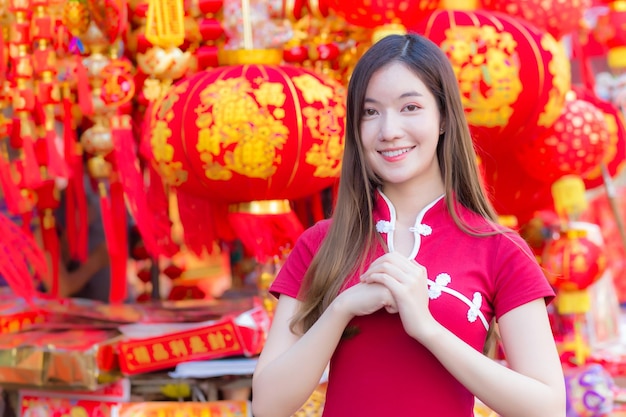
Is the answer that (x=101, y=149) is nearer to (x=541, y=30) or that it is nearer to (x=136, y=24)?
(x=136, y=24)

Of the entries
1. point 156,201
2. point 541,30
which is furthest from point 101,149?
point 541,30

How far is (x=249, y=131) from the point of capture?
188cm

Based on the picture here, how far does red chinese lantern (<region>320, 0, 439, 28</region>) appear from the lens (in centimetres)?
191

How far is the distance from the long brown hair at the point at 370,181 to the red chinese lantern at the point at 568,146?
120 centimetres

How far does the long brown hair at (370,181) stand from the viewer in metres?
1.03

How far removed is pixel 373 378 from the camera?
0.98 metres

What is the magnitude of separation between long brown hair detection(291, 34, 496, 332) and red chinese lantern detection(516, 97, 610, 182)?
120cm

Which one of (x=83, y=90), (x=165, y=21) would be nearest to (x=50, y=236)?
(x=83, y=90)

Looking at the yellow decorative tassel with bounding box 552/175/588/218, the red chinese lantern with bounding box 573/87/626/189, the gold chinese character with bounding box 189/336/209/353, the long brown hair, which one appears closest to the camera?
the long brown hair

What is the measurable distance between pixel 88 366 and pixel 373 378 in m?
1.14

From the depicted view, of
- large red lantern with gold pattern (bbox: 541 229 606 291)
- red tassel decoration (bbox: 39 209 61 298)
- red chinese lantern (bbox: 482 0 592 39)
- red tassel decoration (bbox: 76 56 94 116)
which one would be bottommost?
large red lantern with gold pattern (bbox: 541 229 606 291)

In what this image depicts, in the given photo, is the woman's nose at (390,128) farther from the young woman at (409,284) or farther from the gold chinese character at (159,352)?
the gold chinese character at (159,352)

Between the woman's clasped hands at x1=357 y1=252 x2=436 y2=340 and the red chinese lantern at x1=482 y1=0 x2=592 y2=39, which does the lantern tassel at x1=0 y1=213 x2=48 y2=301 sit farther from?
the woman's clasped hands at x1=357 y1=252 x2=436 y2=340

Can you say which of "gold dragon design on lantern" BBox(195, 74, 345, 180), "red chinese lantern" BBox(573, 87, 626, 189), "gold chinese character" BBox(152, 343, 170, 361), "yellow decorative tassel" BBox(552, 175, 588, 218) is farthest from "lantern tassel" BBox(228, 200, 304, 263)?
"red chinese lantern" BBox(573, 87, 626, 189)
